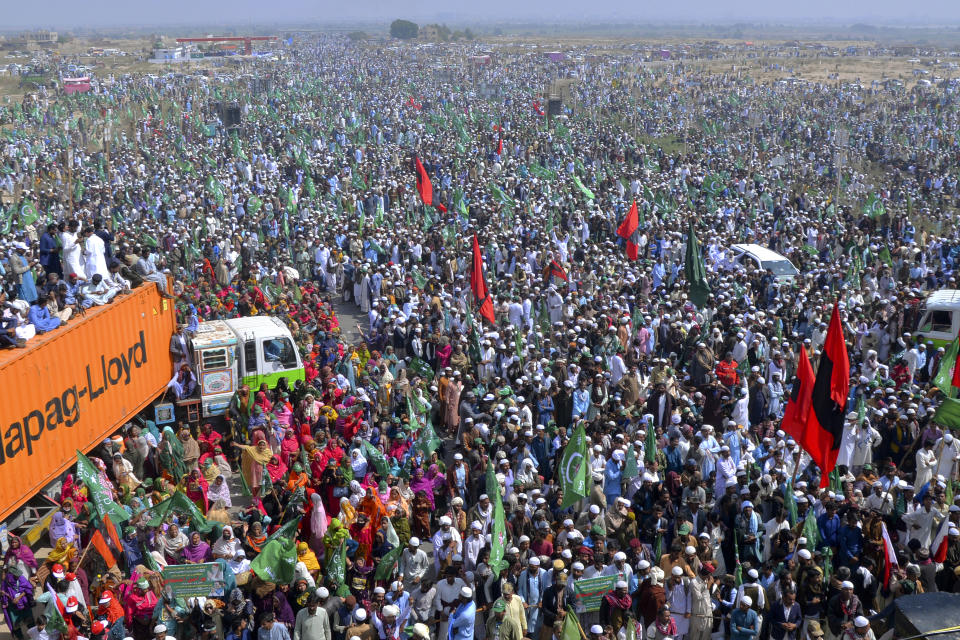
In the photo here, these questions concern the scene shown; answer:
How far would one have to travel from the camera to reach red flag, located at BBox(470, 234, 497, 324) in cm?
1530

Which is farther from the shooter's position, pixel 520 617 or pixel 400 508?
pixel 400 508

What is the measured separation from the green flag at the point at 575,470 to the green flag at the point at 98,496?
422cm

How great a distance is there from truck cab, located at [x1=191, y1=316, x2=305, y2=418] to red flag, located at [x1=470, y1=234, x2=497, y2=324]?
333 centimetres

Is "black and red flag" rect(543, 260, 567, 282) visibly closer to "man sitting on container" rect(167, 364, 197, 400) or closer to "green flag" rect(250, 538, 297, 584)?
"man sitting on container" rect(167, 364, 197, 400)

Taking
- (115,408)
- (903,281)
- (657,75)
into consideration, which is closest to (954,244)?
(903,281)

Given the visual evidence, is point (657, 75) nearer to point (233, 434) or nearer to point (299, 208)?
point (299, 208)

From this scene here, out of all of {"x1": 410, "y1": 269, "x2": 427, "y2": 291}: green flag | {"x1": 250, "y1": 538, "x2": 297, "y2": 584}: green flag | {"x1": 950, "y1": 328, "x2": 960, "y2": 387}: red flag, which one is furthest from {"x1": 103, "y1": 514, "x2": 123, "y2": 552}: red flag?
{"x1": 410, "y1": 269, "x2": 427, "y2": 291}: green flag

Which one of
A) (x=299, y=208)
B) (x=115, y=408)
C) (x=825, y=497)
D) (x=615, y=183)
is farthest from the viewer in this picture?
(x=615, y=183)

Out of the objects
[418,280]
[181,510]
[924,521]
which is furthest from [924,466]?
[418,280]

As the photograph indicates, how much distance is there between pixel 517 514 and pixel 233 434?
15.2ft

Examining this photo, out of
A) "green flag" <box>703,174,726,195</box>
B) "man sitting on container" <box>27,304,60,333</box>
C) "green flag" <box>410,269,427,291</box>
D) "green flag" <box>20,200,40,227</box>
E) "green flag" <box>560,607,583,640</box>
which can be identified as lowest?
"green flag" <box>560,607,583,640</box>

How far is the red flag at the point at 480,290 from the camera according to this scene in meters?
15.3

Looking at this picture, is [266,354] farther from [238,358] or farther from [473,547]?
[473,547]

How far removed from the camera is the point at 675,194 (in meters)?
26.8
